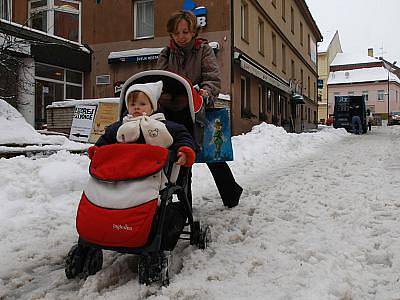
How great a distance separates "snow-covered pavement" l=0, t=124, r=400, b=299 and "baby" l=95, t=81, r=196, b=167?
2.70 feet

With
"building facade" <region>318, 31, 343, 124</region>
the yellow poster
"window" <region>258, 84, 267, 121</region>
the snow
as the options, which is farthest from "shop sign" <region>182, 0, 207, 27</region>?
"building facade" <region>318, 31, 343, 124</region>

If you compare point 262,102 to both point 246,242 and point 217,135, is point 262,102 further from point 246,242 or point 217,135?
point 246,242

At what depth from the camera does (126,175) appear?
101 inches

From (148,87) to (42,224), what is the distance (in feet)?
6.28

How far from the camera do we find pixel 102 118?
1079 cm

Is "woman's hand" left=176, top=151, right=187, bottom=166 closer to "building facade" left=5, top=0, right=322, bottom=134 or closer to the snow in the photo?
the snow

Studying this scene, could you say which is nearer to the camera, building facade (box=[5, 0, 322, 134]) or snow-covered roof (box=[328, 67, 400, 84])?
building facade (box=[5, 0, 322, 134])

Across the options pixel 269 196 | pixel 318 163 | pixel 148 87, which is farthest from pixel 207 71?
pixel 318 163

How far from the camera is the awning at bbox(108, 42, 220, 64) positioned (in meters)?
16.4

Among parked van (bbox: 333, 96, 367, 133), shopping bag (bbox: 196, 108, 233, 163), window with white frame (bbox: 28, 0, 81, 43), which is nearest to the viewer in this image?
shopping bag (bbox: 196, 108, 233, 163)

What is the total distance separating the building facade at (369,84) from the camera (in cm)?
6506

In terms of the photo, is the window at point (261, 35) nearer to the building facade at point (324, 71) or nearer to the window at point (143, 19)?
the window at point (143, 19)

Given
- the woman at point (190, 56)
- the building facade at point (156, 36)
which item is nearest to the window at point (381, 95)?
the building facade at point (156, 36)

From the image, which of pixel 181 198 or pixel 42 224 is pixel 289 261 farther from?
pixel 42 224
